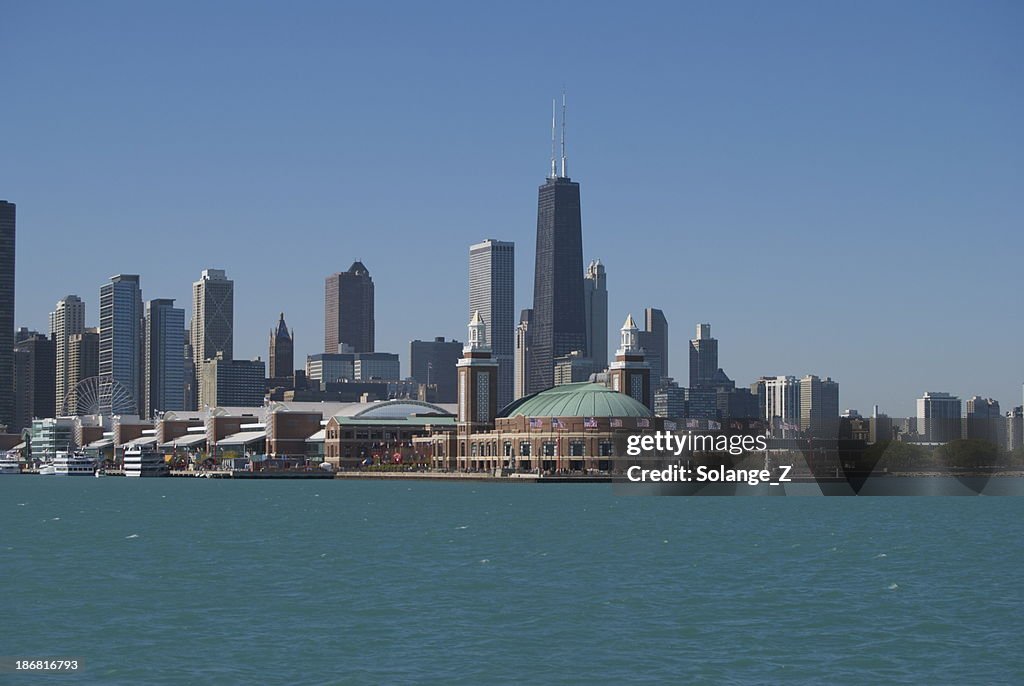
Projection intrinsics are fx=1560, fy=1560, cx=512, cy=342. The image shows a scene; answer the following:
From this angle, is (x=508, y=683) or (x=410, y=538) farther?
(x=410, y=538)

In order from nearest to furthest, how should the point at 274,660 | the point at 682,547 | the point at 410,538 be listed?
the point at 274,660 → the point at 682,547 → the point at 410,538

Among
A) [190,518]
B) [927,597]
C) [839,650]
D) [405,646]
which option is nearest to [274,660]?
[405,646]

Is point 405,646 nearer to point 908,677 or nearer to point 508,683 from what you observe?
point 508,683

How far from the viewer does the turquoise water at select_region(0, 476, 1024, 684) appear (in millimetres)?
48875

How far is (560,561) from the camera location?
83.1 m

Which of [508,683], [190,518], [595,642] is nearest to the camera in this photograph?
[508,683]

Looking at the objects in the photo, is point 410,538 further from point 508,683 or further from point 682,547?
point 508,683

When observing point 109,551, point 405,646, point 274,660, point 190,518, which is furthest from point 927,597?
point 190,518

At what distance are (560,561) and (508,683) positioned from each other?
122 feet

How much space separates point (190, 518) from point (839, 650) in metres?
86.8

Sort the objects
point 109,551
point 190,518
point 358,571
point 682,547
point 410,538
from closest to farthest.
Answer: point 358,571 < point 109,551 < point 682,547 < point 410,538 < point 190,518

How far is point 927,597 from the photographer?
67.6 m

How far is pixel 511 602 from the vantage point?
6400cm

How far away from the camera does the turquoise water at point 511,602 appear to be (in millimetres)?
48875
